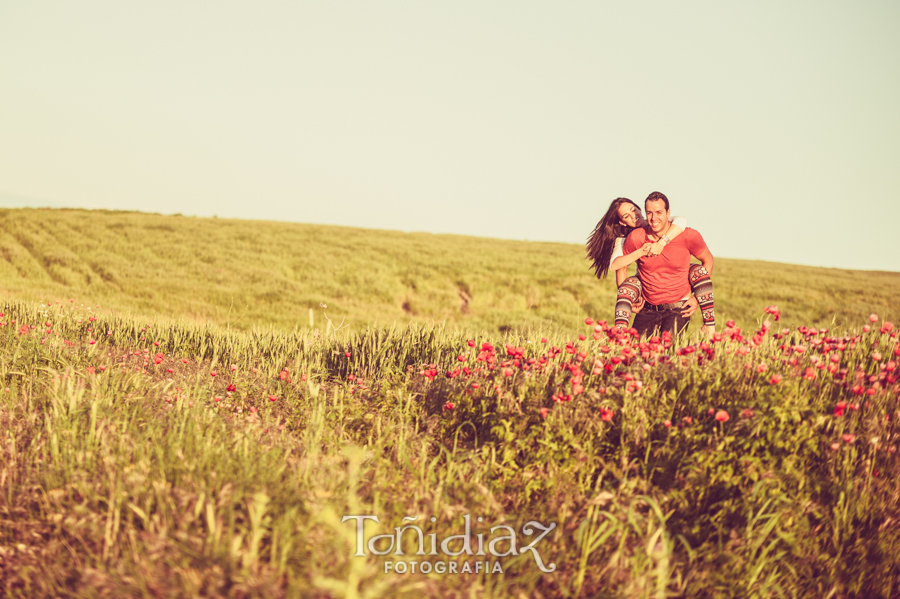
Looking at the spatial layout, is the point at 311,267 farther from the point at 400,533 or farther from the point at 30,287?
the point at 400,533

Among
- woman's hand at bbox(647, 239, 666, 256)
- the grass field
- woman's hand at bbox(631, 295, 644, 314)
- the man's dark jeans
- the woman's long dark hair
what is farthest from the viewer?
the woman's long dark hair

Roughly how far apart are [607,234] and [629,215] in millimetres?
307

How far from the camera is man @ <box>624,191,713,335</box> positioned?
5801mm

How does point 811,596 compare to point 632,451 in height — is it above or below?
below

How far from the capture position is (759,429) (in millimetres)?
3006

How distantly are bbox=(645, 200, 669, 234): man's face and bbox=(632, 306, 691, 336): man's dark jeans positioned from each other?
91 centimetres

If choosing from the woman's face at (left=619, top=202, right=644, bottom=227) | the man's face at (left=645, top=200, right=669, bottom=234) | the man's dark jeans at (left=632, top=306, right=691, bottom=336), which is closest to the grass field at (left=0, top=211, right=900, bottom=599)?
the man's dark jeans at (left=632, top=306, right=691, bottom=336)

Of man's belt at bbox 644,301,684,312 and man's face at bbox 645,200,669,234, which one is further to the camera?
man's belt at bbox 644,301,684,312

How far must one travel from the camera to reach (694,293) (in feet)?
20.0

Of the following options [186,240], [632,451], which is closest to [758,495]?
[632,451]

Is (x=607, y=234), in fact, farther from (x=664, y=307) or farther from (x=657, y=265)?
(x=664, y=307)

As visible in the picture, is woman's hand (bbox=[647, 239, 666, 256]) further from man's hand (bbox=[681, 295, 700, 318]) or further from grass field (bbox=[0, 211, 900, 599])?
grass field (bbox=[0, 211, 900, 599])

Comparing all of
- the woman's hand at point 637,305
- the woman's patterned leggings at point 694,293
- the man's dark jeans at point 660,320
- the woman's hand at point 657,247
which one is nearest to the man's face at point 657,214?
the woman's hand at point 657,247

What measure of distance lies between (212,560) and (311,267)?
64.3 ft
